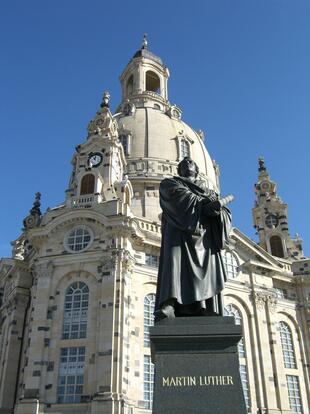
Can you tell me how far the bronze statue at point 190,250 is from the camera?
8.45 metres

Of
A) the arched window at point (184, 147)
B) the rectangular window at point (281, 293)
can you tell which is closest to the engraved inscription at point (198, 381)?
the rectangular window at point (281, 293)

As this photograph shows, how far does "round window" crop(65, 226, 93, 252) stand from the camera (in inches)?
1348

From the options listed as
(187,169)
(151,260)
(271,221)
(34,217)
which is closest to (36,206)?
(34,217)

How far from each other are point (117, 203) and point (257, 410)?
1794cm

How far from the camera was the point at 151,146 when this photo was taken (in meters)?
51.0

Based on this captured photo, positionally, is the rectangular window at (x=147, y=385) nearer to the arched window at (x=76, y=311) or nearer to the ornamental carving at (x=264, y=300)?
the arched window at (x=76, y=311)

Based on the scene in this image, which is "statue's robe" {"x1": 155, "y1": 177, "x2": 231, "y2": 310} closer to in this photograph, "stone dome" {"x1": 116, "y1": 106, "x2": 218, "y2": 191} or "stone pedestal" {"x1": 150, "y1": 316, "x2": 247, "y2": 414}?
"stone pedestal" {"x1": 150, "y1": 316, "x2": 247, "y2": 414}

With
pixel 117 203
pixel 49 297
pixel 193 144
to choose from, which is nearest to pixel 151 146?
pixel 193 144

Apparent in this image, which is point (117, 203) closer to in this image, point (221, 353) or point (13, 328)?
point (13, 328)

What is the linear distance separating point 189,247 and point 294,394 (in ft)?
106

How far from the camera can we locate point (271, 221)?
Result: 5084 centimetres

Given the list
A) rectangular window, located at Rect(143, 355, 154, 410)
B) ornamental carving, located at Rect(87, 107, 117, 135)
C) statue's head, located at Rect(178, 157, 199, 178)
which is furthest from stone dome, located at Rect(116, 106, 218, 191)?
statue's head, located at Rect(178, 157, 199, 178)

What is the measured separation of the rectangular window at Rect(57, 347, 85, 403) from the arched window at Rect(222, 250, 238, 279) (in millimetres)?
14337

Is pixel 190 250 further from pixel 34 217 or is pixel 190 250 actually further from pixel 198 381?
pixel 34 217
